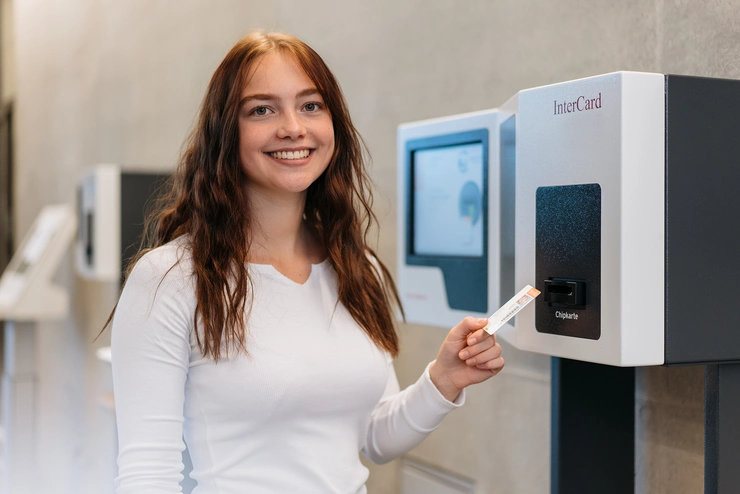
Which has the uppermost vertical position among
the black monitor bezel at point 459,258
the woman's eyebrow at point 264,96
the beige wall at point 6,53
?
the beige wall at point 6,53

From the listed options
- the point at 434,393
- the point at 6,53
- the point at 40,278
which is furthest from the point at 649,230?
the point at 6,53

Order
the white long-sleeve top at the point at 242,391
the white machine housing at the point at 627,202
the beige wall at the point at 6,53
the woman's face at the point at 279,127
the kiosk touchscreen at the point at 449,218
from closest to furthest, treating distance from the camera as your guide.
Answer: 1. the white machine housing at the point at 627,202
2. the white long-sleeve top at the point at 242,391
3. the woman's face at the point at 279,127
4. the kiosk touchscreen at the point at 449,218
5. the beige wall at the point at 6,53

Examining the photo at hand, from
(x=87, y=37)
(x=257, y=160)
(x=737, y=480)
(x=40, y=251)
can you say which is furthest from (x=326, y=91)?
(x=87, y=37)

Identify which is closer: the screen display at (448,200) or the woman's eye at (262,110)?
the woman's eye at (262,110)

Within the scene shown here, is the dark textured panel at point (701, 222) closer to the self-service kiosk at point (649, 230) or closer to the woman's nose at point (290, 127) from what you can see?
the self-service kiosk at point (649, 230)

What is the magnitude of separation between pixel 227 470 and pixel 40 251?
364cm

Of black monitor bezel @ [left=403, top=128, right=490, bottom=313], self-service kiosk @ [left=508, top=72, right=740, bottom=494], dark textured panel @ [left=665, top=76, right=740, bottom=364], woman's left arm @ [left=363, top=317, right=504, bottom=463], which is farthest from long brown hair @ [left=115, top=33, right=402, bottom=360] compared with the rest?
dark textured panel @ [left=665, top=76, right=740, bottom=364]

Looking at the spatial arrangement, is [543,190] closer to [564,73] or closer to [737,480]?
[737,480]

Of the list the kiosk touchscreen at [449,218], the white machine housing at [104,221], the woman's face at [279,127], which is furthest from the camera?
the white machine housing at [104,221]

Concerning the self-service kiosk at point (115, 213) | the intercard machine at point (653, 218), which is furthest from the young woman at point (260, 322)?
the self-service kiosk at point (115, 213)

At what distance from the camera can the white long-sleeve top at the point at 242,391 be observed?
4.41 feet

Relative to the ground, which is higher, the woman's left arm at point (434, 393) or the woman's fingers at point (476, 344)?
the woman's fingers at point (476, 344)

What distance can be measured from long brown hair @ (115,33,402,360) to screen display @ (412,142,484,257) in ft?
1.05

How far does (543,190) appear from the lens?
138cm
